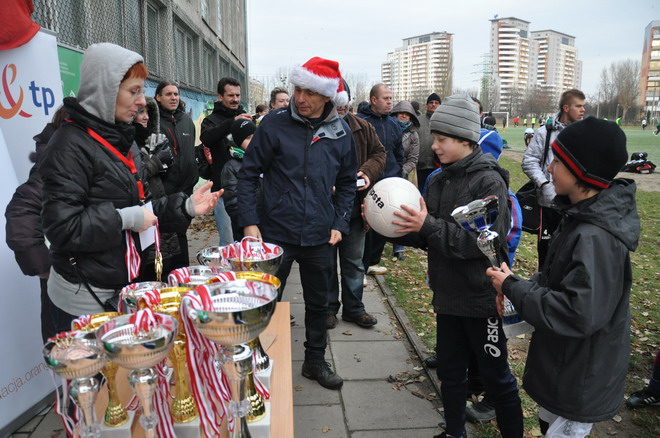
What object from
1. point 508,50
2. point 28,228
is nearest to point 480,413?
point 28,228

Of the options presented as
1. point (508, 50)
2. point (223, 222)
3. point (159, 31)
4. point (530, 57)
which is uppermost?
point (508, 50)

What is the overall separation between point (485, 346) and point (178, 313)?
1.72 metres

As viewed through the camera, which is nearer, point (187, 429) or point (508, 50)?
point (187, 429)

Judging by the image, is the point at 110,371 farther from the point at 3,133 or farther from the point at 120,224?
the point at 3,133

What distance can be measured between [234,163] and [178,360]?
3619mm

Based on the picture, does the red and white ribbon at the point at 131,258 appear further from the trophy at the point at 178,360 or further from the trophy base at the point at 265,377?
the trophy base at the point at 265,377

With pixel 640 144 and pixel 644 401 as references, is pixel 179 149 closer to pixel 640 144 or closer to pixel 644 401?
pixel 644 401

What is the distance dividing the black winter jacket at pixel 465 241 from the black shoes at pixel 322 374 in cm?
130

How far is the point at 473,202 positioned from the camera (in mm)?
2387

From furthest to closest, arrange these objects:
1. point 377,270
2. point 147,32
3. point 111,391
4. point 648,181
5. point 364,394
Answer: point 648,181, point 147,32, point 377,270, point 364,394, point 111,391

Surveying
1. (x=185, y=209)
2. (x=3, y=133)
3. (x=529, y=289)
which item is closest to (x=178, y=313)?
(x=185, y=209)

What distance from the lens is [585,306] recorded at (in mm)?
1836

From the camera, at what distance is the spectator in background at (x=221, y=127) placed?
5.18 meters

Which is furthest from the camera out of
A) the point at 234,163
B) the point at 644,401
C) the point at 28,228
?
the point at 234,163
